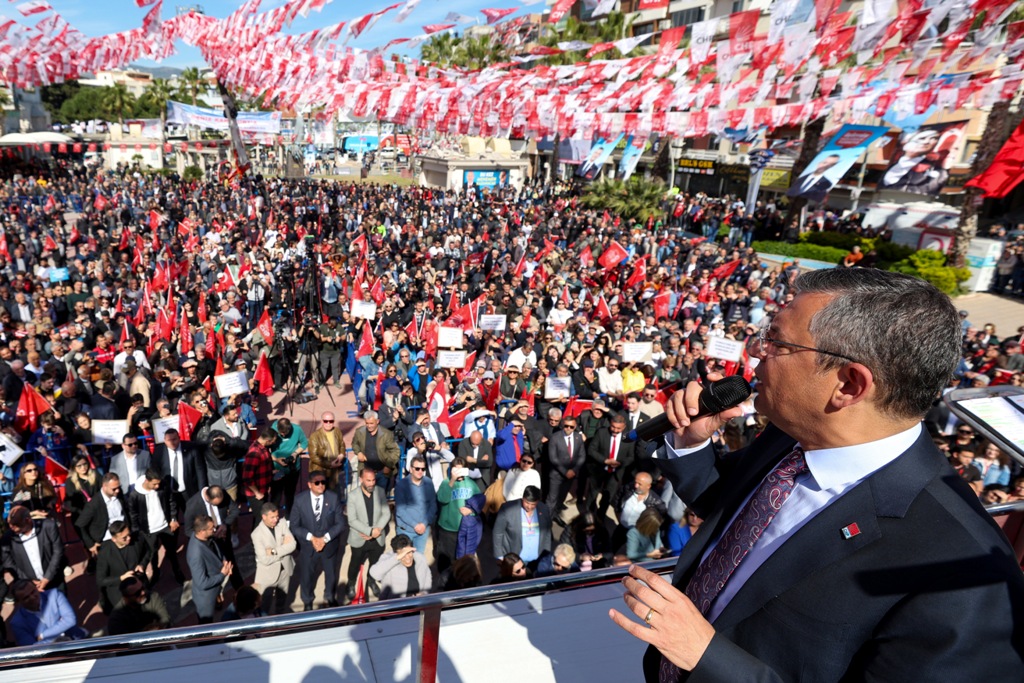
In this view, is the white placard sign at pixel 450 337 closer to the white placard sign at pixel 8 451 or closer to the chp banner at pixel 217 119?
the white placard sign at pixel 8 451

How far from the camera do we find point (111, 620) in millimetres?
4645

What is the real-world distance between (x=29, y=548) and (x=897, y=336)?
21.3ft

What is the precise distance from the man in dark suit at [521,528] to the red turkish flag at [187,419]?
4.11 metres

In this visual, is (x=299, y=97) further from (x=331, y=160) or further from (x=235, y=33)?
(x=331, y=160)

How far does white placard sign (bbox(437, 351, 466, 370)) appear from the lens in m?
9.70

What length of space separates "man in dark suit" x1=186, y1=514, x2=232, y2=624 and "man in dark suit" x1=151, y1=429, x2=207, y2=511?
133 centimetres

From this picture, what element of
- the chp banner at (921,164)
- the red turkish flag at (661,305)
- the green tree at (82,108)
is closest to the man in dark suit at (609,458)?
the red turkish flag at (661,305)

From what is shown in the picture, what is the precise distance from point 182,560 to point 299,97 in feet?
54.3

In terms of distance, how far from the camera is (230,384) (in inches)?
330

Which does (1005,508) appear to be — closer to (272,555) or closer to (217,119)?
(272,555)

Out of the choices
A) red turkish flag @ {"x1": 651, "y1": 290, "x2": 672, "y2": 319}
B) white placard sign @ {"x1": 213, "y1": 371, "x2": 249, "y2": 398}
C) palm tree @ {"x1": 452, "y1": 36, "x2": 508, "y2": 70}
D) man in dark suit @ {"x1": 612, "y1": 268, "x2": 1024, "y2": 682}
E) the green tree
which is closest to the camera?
man in dark suit @ {"x1": 612, "y1": 268, "x2": 1024, "y2": 682}

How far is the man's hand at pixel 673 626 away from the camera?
137 cm

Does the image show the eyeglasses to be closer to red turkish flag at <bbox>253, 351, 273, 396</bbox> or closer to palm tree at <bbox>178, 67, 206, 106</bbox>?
red turkish flag at <bbox>253, 351, 273, 396</bbox>

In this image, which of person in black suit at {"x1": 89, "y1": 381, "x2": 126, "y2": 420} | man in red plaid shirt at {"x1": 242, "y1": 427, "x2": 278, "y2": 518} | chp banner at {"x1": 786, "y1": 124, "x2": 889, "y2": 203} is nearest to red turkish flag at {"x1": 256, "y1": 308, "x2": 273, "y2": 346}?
person in black suit at {"x1": 89, "y1": 381, "x2": 126, "y2": 420}
